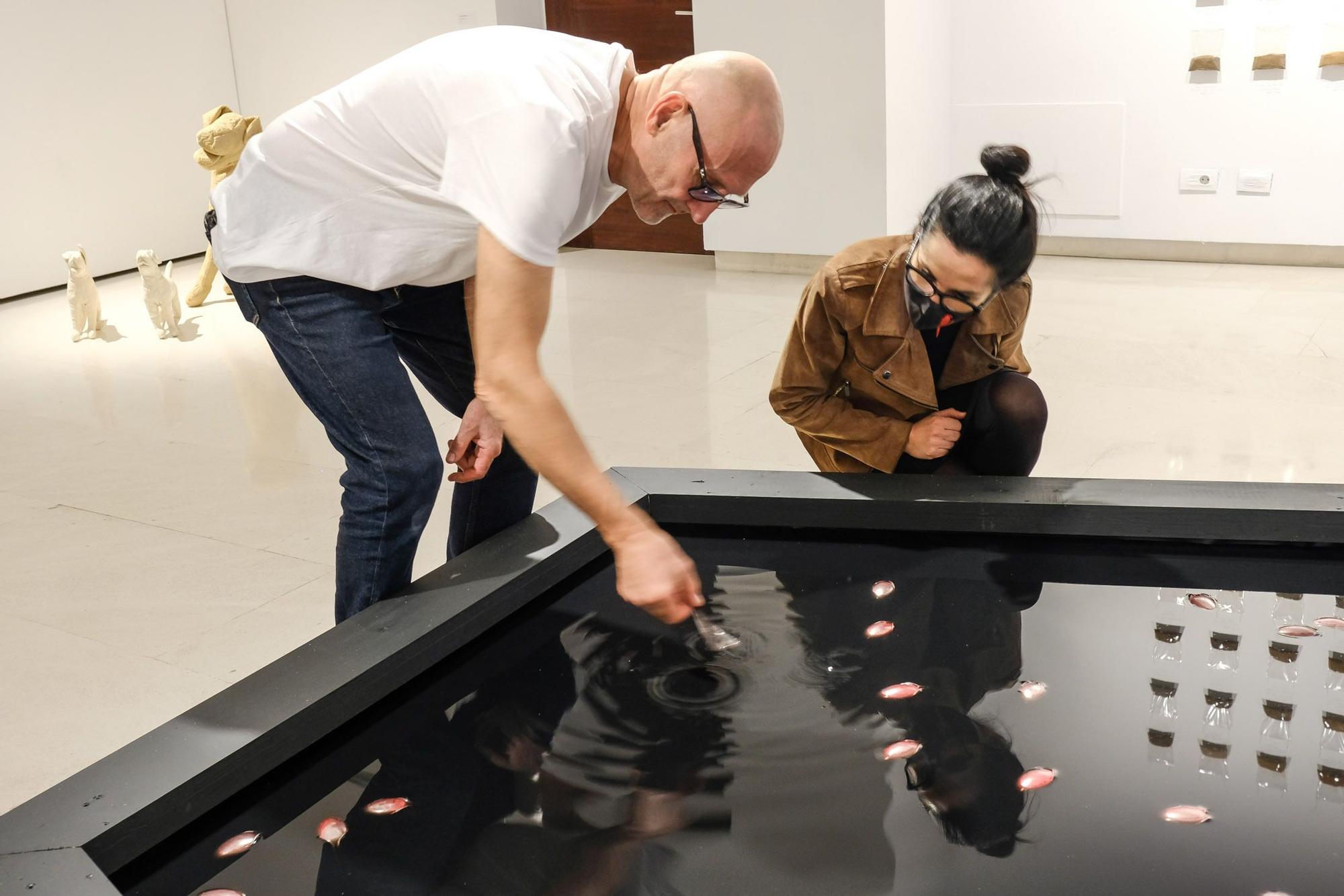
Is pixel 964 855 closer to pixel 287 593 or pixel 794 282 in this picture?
pixel 287 593

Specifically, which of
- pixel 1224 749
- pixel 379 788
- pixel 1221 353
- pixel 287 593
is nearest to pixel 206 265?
pixel 287 593

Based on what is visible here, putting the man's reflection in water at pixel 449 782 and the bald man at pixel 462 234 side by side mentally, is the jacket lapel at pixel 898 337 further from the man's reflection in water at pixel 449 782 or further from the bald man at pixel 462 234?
the man's reflection in water at pixel 449 782

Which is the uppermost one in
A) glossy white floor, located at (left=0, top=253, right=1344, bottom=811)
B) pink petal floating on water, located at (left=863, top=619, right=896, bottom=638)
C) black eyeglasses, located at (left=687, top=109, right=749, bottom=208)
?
black eyeglasses, located at (left=687, top=109, right=749, bottom=208)

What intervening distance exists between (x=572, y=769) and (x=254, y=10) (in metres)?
Answer: 6.51

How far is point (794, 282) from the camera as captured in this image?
5336 millimetres

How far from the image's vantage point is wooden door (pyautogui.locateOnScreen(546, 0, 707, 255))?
234 inches

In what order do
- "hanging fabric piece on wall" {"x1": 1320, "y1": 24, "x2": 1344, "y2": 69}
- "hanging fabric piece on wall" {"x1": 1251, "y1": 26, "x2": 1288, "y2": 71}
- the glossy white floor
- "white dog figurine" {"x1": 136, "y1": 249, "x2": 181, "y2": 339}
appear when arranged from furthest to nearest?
"white dog figurine" {"x1": 136, "y1": 249, "x2": 181, "y2": 339} → "hanging fabric piece on wall" {"x1": 1251, "y1": 26, "x2": 1288, "y2": 71} → "hanging fabric piece on wall" {"x1": 1320, "y1": 24, "x2": 1344, "y2": 69} → the glossy white floor

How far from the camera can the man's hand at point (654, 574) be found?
1.27 metres

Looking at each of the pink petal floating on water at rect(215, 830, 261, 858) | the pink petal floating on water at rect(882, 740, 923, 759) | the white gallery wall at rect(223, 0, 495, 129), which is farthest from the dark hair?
Answer: the white gallery wall at rect(223, 0, 495, 129)

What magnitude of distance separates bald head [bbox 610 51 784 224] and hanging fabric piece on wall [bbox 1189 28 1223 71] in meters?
4.09

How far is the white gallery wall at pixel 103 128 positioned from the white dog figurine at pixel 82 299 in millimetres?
1262

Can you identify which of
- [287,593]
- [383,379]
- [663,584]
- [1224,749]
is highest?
[383,379]

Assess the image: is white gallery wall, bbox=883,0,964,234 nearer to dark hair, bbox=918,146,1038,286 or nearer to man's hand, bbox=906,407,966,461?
man's hand, bbox=906,407,966,461

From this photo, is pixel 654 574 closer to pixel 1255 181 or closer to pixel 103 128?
pixel 1255 181
